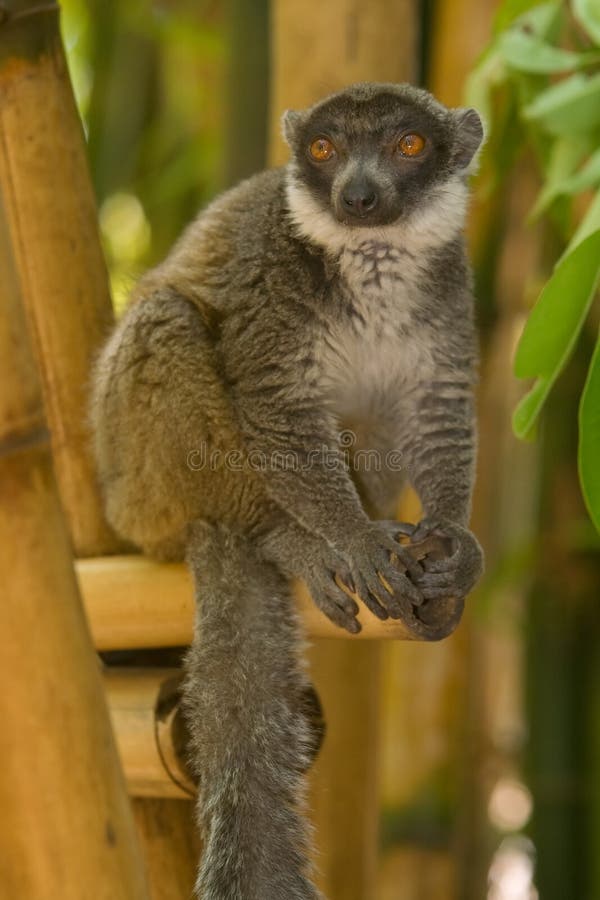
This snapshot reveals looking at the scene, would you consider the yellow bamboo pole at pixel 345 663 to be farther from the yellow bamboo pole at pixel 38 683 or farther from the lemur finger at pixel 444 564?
the yellow bamboo pole at pixel 38 683

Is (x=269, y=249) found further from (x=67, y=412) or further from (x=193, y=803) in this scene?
(x=193, y=803)

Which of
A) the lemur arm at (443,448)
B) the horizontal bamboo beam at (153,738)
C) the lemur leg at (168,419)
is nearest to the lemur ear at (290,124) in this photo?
the lemur leg at (168,419)

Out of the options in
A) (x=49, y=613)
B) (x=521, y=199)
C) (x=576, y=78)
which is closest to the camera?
(x=49, y=613)

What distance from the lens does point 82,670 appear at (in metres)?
1.73

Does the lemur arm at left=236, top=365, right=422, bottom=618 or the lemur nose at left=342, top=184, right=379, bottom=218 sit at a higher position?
the lemur nose at left=342, top=184, right=379, bottom=218

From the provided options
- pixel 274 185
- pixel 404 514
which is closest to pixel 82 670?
pixel 274 185

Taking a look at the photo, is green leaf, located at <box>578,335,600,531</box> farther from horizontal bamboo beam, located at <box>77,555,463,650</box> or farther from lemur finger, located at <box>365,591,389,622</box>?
horizontal bamboo beam, located at <box>77,555,463,650</box>

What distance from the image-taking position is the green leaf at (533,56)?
3037 millimetres

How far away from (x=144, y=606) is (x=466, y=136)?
4.66 feet

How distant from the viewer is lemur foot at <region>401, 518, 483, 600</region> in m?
2.56

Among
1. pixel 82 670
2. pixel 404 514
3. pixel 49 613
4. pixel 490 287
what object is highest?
pixel 49 613

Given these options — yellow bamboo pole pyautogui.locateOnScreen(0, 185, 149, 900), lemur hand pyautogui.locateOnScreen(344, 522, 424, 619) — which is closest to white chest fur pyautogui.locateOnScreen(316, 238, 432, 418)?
lemur hand pyautogui.locateOnScreen(344, 522, 424, 619)

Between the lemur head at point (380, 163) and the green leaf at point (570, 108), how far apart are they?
0.18 m

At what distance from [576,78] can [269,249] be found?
953 mm
